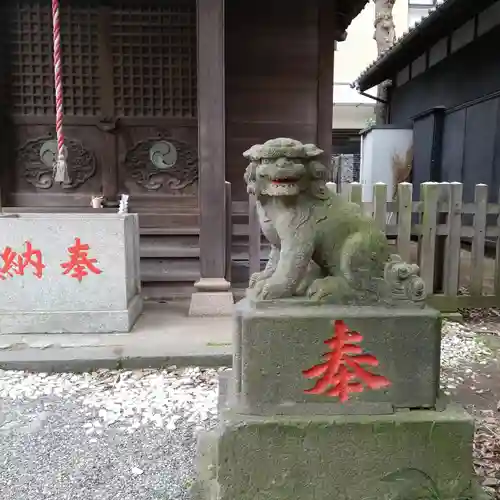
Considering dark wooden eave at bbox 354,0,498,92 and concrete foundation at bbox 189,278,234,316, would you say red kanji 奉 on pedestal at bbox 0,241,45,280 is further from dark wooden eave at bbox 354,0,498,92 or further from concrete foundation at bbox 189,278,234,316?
dark wooden eave at bbox 354,0,498,92

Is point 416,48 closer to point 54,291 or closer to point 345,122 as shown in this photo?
point 345,122

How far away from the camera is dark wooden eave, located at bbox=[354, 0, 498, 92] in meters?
9.32

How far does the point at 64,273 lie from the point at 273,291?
114 inches

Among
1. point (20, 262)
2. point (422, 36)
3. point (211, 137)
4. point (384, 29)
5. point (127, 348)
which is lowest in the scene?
point (127, 348)

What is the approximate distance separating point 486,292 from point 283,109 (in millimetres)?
3454

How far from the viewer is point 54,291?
4492 millimetres

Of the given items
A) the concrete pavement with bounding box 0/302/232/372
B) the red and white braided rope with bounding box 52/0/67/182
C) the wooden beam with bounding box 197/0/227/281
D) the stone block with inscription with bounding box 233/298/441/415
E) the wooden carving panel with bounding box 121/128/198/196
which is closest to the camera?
the stone block with inscription with bounding box 233/298/441/415

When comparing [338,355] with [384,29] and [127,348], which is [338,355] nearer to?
[127,348]

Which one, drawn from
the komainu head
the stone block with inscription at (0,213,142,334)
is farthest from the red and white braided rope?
the komainu head

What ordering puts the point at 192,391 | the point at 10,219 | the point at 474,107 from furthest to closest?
the point at 474,107
the point at 10,219
the point at 192,391

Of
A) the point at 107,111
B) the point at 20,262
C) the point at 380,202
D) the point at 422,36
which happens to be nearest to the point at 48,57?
the point at 107,111

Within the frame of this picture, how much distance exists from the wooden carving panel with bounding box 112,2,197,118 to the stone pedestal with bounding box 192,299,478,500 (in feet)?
15.7

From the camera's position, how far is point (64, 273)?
176 inches

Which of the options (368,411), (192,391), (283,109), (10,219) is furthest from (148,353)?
(283,109)
